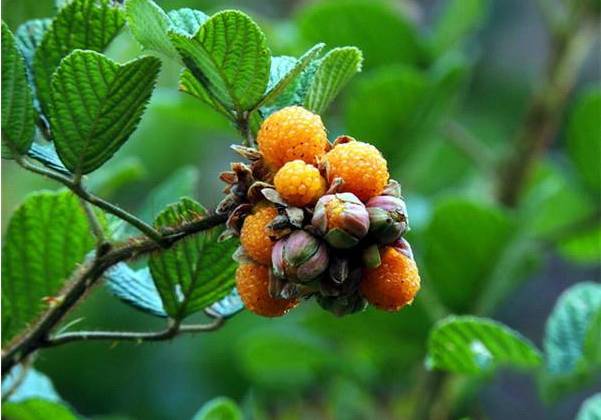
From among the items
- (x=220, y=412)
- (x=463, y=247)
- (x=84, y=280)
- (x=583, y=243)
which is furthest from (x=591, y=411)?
(x=583, y=243)

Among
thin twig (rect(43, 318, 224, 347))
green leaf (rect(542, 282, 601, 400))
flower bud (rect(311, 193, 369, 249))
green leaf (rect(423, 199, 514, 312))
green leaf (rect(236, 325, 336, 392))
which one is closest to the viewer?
flower bud (rect(311, 193, 369, 249))

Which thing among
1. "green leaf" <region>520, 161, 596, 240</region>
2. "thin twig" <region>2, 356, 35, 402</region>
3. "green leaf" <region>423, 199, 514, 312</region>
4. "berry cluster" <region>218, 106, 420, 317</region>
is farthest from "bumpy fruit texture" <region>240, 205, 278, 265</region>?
"green leaf" <region>520, 161, 596, 240</region>

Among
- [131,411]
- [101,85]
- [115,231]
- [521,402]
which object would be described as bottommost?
[521,402]

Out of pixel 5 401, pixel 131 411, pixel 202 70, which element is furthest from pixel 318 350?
pixel 202 70

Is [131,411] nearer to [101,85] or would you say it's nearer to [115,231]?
[115,231]

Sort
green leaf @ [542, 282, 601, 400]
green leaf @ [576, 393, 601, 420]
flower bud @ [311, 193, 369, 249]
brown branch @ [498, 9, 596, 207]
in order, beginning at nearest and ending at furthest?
flower bud @ [311, 193, 369, 249], green leaf @ [576, 393, 601, 420], green leaf @ [542, 282, 601, 400], brown branch @ [498, 9, 596, 207]

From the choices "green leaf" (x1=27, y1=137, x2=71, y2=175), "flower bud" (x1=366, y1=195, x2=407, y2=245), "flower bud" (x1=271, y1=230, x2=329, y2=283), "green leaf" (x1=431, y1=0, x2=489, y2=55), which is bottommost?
"green leaf" (x1=431, y1=0, x2=489, y2=55)

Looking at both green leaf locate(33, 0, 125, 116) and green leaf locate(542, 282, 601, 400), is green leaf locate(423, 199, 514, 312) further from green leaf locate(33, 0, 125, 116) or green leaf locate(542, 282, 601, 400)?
green leaf locate(33, 0, 125, 116)

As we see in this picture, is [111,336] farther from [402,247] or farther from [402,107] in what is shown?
[402,107]

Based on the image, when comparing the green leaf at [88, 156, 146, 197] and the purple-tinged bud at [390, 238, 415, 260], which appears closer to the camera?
the purple-tinged bud at [390, 238, 415, 260]
